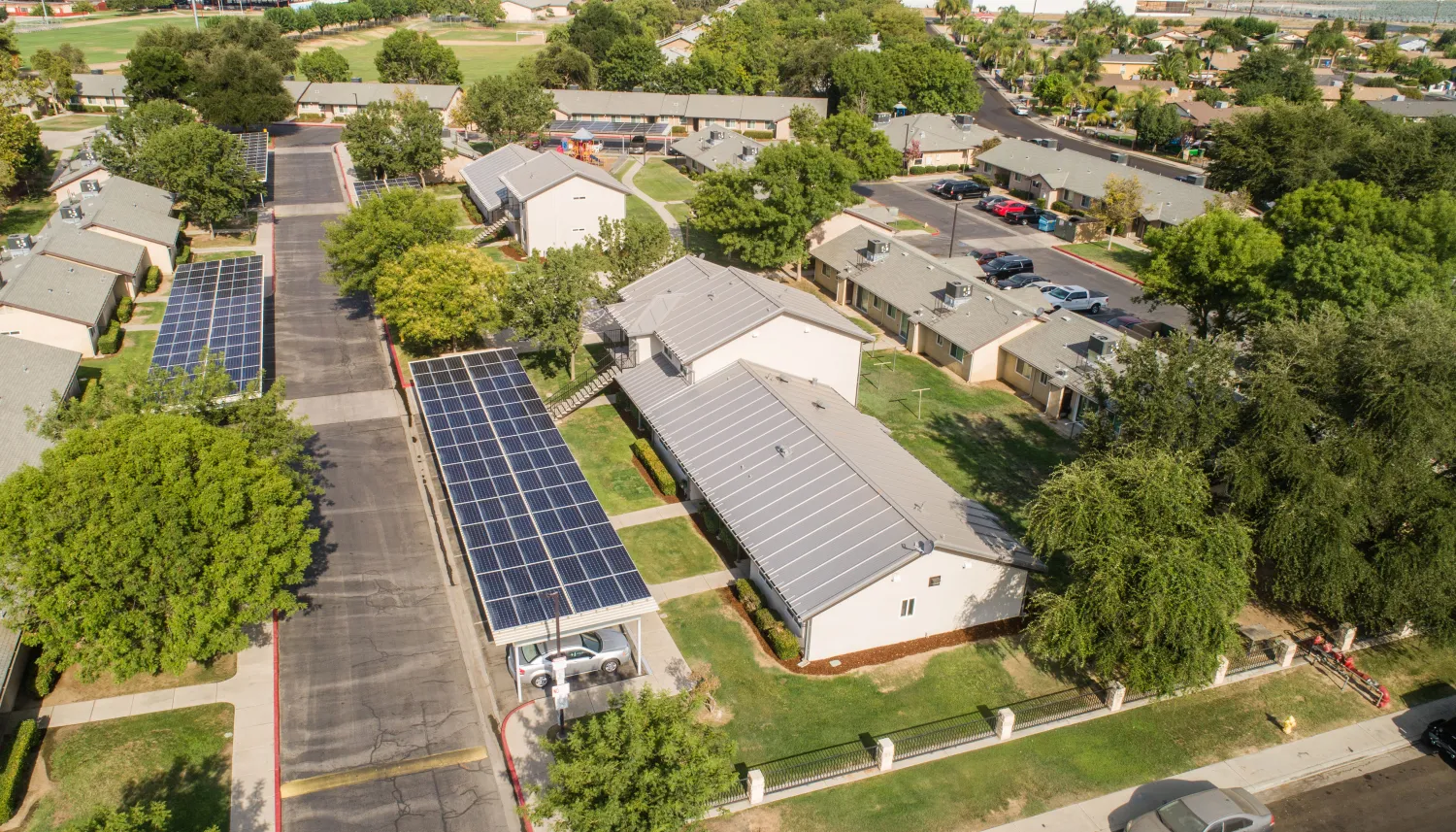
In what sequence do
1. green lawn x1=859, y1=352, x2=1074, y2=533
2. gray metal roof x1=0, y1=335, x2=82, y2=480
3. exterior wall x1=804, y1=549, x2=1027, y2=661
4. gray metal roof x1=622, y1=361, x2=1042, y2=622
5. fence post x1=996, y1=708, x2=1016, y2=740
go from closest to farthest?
fence post x1=996, y1=708, x2=1016, y2=740, exterior wall x1=804, y1=549, x2=1027, y2=661, gray metal roof x1=622, y1=361, x2=1042, y2=622, gray metal roof x1=0, y1=335, x2=82, y2=480, green lawn x1=859, y1=352, x2=1074, y2=533

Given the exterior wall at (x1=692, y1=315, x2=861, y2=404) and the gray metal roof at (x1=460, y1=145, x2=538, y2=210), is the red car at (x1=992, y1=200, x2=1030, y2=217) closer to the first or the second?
the gray metal roof at (x1=460, y1=145, x2=538, y2=210)

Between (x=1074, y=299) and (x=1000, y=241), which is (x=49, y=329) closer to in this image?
(x=1074, y=299)

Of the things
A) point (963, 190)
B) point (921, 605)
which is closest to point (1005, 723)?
point (921, 605)

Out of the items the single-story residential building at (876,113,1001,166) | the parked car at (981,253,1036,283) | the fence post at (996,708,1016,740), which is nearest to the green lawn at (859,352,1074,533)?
the fence post at (996,708,1016,740)

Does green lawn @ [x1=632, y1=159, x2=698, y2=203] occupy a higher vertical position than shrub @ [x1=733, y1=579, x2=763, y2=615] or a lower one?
higher

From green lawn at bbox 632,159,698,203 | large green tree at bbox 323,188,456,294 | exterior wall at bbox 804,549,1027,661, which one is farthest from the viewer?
green lawn at bbox 632,159,698,203

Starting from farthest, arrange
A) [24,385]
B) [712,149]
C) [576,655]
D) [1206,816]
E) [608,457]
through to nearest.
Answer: [712,149] → [608,457] → [24,385] → [576,655] → [1206,816]

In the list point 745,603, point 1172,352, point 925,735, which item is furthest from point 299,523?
point 1172,352
